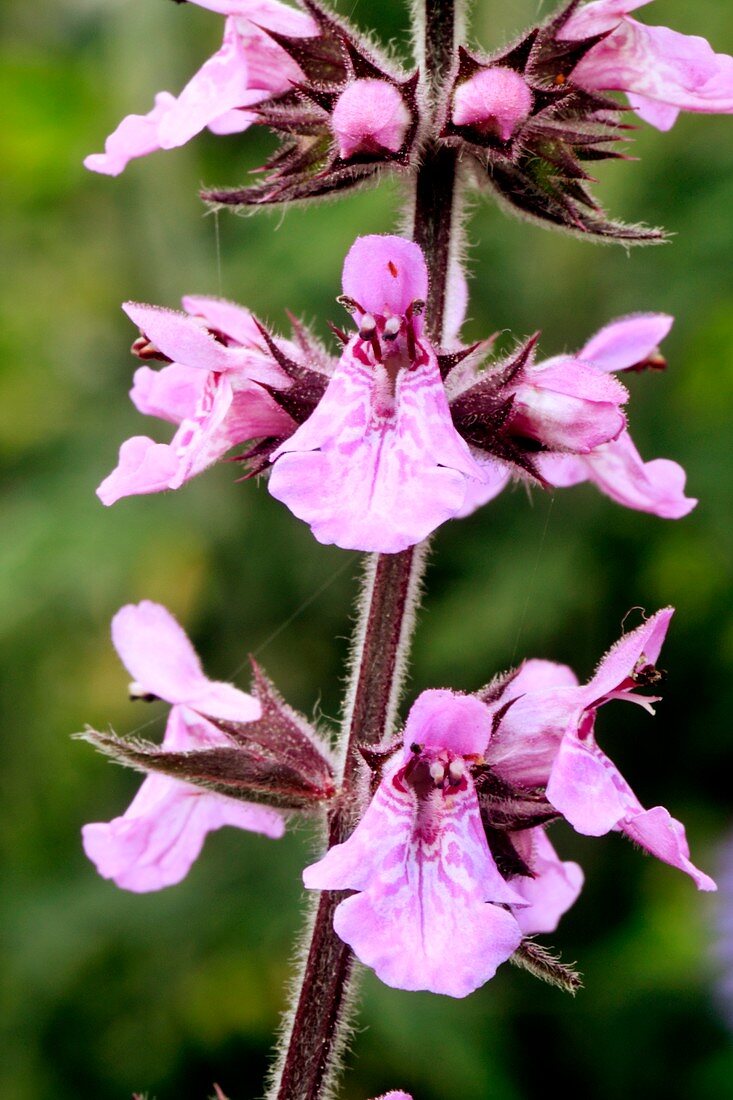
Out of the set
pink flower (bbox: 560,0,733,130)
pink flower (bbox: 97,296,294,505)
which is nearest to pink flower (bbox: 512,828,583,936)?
pink flower (bbox: 97,296,294,505)

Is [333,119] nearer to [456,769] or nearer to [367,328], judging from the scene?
[367,328]

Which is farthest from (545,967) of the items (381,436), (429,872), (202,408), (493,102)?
(493,102)

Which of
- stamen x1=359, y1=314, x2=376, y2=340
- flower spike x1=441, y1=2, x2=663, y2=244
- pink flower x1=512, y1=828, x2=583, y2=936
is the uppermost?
flower spike x1=441, y1=2, x2=663, y2=244

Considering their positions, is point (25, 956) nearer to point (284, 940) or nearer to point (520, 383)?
point (284, 940)

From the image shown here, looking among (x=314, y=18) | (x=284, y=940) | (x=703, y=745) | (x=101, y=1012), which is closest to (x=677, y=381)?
(x=703, y=745)

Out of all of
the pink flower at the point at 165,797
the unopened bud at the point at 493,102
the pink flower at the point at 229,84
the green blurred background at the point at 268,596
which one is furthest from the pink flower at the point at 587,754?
the green blurred background at the point at 268,596

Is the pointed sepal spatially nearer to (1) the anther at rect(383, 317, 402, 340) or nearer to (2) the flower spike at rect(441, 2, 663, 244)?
(1) the anther at rect(383, 317, 402, 340)
